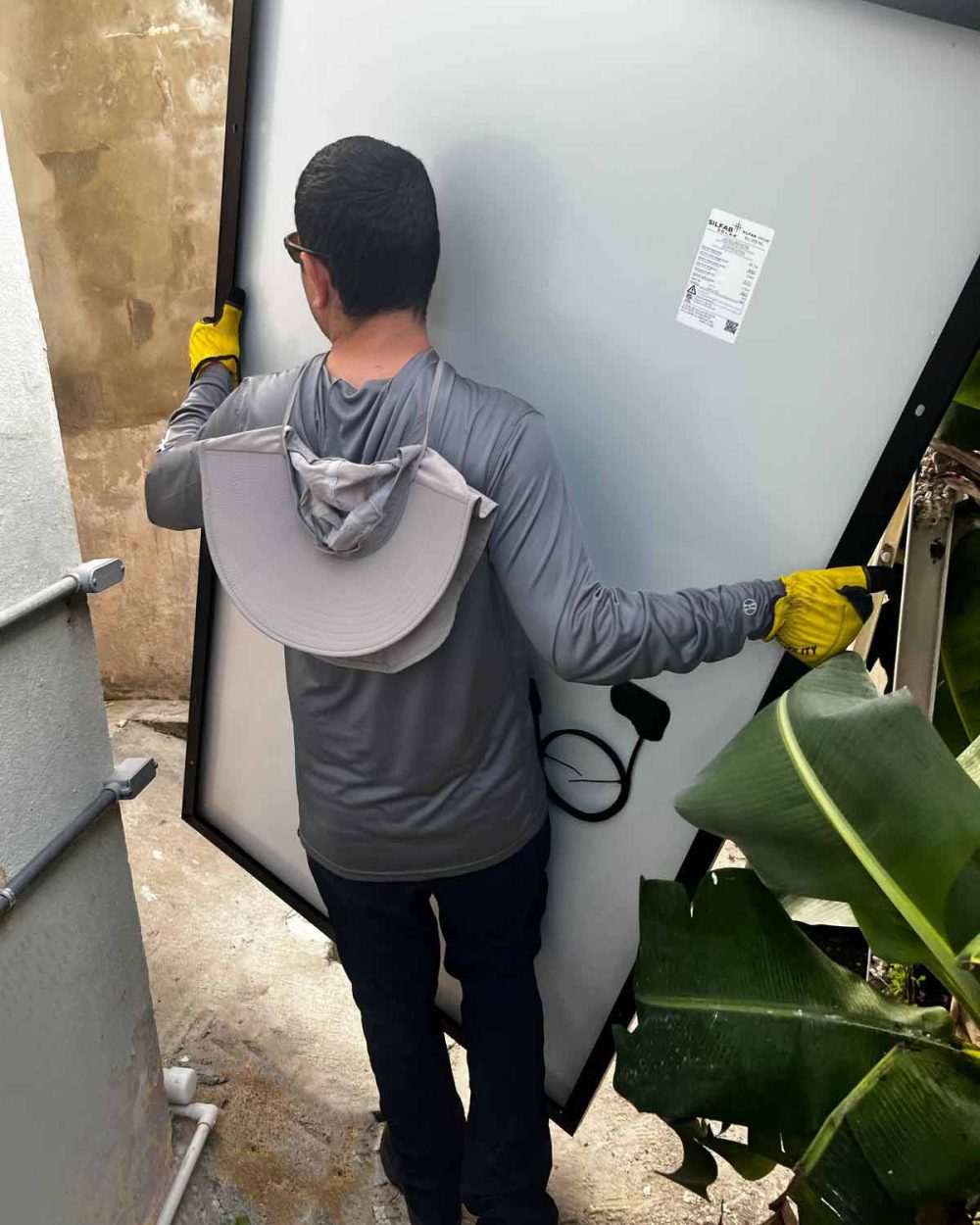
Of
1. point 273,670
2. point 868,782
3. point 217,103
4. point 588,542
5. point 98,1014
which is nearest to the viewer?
point 868,782

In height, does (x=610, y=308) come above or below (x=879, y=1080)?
above

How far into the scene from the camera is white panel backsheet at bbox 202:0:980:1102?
1.07 m

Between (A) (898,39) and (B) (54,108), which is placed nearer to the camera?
(A) (898,39)

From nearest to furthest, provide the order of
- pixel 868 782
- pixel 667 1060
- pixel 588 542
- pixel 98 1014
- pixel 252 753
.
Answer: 1. pixel 868 782
2. pixel 667 1060
3. pixel 588 542
4. pixel 98 1014
5. pixel 252 753

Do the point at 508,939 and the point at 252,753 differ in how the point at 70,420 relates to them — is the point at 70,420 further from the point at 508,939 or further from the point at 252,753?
the point at 508,939

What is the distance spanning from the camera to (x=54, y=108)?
2.58 meters

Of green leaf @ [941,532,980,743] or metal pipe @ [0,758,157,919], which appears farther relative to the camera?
green leaf @ [941,532,980,743]

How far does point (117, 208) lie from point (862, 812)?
2531 millimetres

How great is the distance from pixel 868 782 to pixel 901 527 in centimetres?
64

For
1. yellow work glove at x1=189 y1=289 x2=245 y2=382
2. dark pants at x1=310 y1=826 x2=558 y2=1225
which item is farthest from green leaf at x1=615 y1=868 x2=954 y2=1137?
yellow work glove at x1=189 y1=289 x2=245 y2=382

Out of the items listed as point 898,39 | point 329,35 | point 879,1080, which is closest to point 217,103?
point 329,35

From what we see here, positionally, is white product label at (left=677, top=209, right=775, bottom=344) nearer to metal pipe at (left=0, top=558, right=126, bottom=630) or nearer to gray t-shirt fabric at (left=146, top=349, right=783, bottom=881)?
gray t-shirt fabric at (left=146, top=349, right=783, bottom=881)

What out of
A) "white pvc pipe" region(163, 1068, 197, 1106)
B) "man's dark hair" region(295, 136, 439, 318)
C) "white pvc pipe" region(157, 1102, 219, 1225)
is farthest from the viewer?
"white pvc pipe" region(163, 1068, 197, 1106)

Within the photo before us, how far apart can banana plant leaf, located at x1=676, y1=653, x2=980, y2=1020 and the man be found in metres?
0.22
